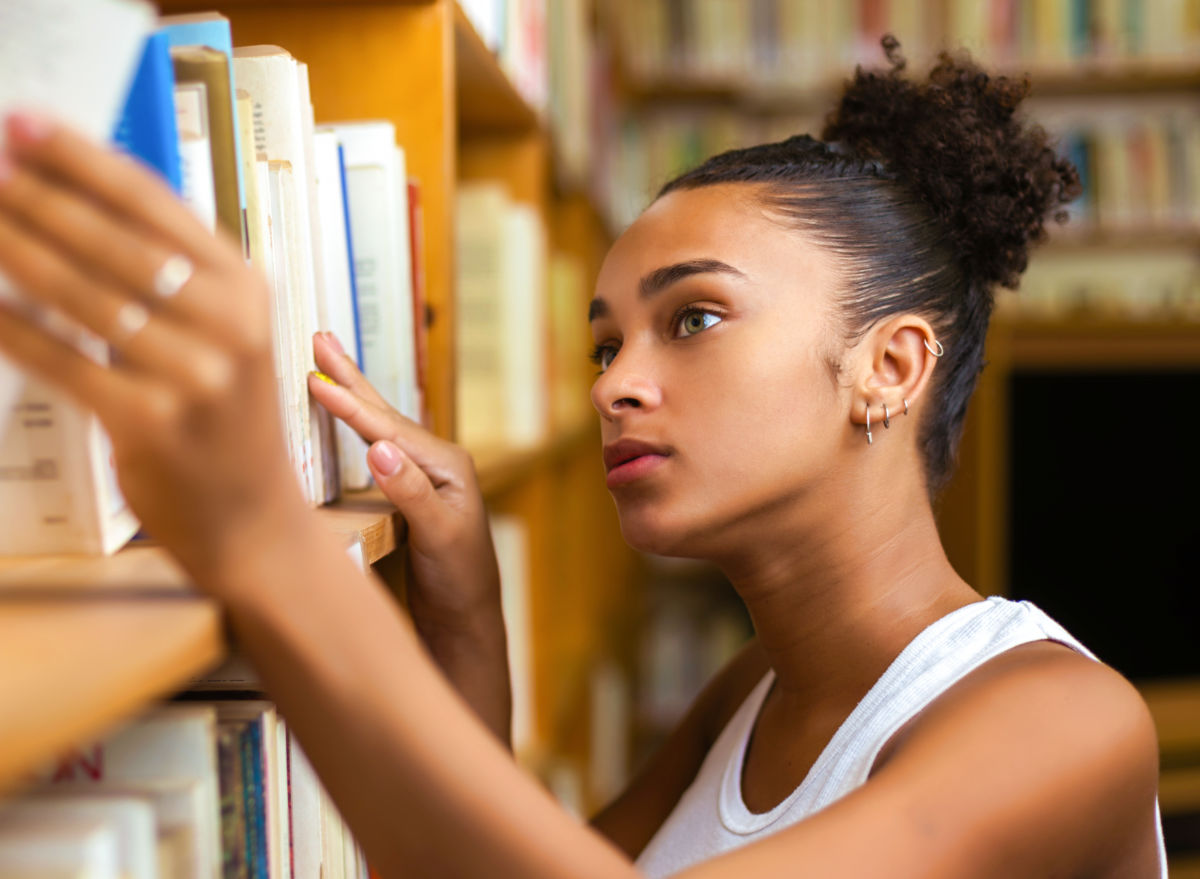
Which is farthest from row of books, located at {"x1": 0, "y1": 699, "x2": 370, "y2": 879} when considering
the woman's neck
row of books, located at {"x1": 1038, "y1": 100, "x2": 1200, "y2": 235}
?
row of books, located at {"x1": 1038, "y1": 100, "x2": 1200, "y2": 235}

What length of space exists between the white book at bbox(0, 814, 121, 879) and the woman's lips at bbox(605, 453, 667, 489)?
0.56m

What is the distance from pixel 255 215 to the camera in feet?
2.27

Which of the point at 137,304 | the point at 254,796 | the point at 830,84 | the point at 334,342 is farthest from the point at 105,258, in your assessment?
the point at 830,84

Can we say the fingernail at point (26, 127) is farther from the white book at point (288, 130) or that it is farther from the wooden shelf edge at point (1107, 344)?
the wooden shelf edge at point (1107, 344)

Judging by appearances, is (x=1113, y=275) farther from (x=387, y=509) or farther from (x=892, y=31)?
(x=387, y=509)

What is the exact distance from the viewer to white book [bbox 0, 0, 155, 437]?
450mm

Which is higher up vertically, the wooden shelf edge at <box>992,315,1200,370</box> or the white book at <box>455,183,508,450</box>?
the white book at <box>455,183,508,450</box>

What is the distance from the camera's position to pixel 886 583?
0.98 metres

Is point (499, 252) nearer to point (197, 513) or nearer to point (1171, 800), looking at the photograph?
point (197, 513)

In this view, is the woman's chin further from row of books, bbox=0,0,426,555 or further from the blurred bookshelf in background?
the blurred bookshelf in background

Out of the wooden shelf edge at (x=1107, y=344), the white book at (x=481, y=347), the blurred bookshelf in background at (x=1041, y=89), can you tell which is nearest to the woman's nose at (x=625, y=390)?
the white book at (x=481, y=347)

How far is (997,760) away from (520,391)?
108 cm

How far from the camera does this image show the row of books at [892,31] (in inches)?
123

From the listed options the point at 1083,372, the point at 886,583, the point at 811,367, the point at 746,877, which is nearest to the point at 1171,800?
the point at 1083,372
